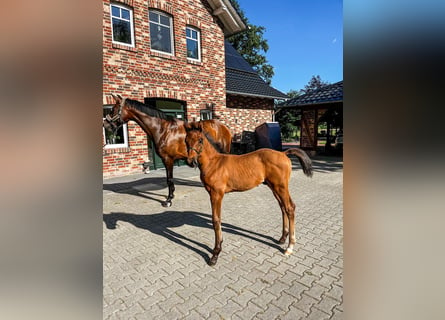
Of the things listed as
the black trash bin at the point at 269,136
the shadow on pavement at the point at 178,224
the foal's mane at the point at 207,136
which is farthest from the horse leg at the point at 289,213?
the black trash bin at the point at 269,136

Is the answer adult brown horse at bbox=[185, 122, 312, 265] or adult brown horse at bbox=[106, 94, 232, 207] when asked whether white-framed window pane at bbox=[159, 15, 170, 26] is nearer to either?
adult brown horse at bbox=[106, 94, 232, 207]

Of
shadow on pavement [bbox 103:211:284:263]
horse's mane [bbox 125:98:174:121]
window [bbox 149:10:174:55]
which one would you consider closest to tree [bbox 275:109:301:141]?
window [bbox 149:10:174:55]

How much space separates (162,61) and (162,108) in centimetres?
175

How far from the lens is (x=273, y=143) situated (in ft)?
39.1

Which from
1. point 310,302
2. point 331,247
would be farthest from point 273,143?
point 310,302

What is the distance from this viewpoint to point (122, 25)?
809 centimetres

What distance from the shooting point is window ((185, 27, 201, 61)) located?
9961 mm

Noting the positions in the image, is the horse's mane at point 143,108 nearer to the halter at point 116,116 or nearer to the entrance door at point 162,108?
A: the halter at point 116,116

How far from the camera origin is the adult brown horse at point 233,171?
3.07 m
